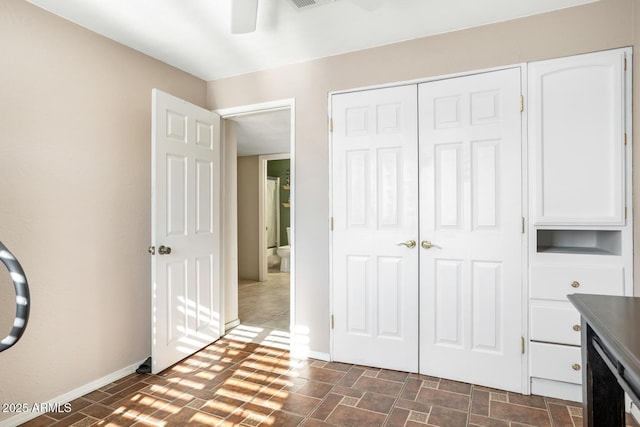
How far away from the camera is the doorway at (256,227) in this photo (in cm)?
342

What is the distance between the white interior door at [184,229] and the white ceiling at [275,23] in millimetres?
453

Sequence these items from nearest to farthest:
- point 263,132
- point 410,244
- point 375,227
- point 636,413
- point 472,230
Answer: point 636,413
point 472,230
point 410,244
point 375,227
point 263,132

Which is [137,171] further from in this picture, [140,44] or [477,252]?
[477,252]

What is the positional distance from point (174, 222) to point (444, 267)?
2141mm

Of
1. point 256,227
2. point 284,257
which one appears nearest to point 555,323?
point 256,227

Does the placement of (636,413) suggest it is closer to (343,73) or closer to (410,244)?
(410,244)

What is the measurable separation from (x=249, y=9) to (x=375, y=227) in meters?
1.73

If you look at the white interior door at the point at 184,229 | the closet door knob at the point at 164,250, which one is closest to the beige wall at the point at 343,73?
the white interior door at the point at 184,229

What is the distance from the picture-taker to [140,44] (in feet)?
8.74

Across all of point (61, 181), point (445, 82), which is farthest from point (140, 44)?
point (445, 82)

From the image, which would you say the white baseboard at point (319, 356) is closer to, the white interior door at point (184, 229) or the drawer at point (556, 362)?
the white interior door at point (184, 229)

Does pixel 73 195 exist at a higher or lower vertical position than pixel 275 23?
lower

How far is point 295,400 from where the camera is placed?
89.0 inches

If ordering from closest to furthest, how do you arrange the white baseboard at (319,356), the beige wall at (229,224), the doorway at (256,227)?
the white baseboard at (319,356) → the doorway at (256,227) → the beige wall at (229,224)
